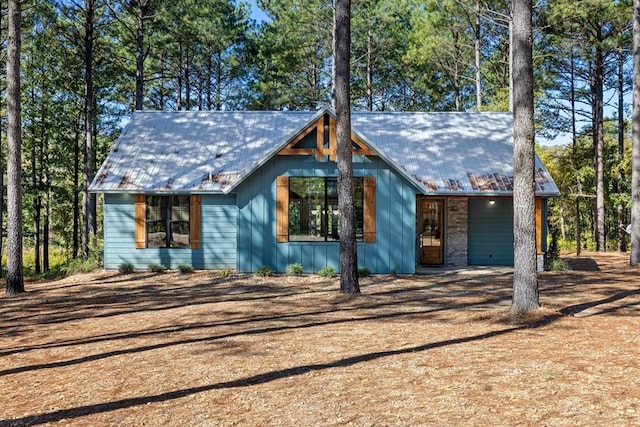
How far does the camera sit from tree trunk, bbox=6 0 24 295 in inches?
448

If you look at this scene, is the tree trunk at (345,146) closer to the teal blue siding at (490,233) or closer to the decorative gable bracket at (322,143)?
the decorative gable bracket at (322,143)

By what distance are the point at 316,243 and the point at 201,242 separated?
3.33 metres

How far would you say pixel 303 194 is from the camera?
1338 cm

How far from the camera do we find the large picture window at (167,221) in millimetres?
14336

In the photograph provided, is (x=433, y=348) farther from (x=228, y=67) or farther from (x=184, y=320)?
(x=228, y=67)

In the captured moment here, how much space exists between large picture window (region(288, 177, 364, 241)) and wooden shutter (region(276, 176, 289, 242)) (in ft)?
0.38

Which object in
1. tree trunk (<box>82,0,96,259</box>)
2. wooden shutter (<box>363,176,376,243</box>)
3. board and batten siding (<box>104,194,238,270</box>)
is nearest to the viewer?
wooden shutter (<box>363,176,376,243</box>)

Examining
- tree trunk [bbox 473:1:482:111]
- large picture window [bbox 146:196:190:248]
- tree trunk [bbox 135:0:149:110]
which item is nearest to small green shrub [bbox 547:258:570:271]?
tree trunk [bbox 473:1:482:111]

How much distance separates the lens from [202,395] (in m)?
4.78

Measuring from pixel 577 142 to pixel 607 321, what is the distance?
75.3ft

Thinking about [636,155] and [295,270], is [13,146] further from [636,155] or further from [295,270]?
[636,155]

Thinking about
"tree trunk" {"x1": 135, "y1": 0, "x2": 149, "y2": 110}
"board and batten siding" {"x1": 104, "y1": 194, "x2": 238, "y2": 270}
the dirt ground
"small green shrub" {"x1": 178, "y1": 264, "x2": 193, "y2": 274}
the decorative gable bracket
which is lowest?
the dirt ground

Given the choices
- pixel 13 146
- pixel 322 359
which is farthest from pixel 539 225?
pixel 13 146

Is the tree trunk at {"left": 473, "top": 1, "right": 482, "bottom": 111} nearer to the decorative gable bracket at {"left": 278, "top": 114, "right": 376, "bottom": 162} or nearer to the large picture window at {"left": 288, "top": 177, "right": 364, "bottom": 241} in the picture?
the decorative gable bracket at {"left": 278, "top": 114, "right": 376, "bottom": 162}
